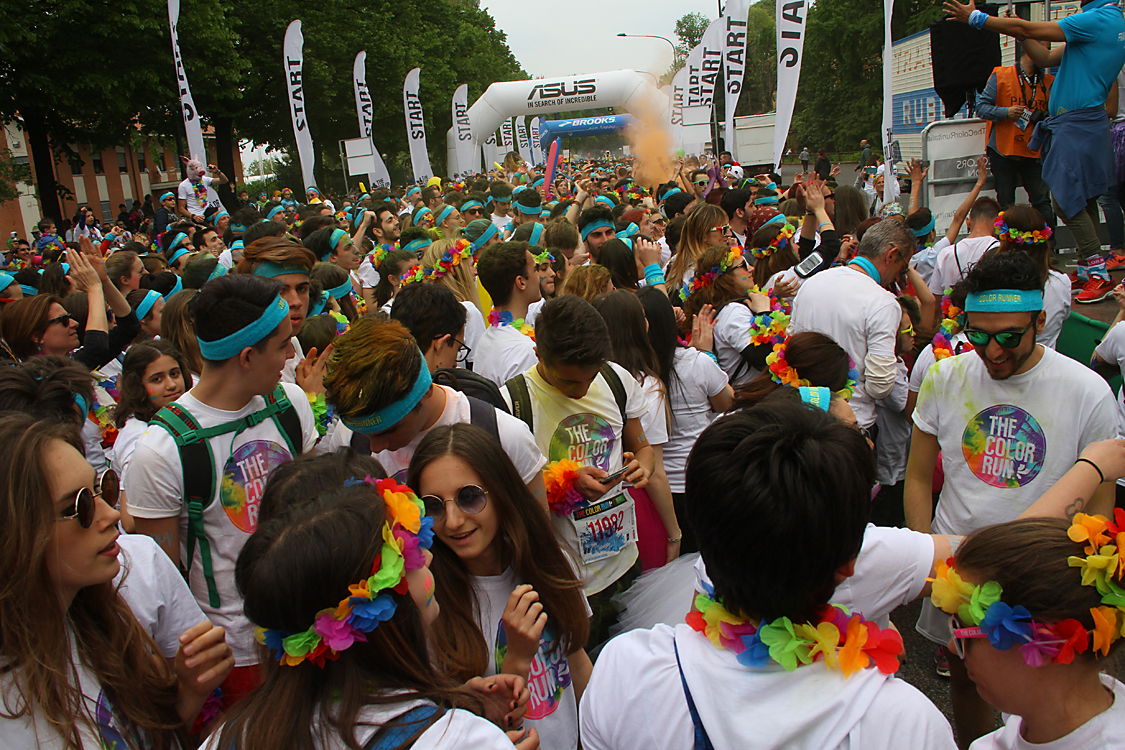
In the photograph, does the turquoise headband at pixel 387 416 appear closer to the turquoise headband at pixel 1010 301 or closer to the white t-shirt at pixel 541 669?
the white t-shirt at pixel 541 669

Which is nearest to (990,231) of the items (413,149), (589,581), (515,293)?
(515,293)

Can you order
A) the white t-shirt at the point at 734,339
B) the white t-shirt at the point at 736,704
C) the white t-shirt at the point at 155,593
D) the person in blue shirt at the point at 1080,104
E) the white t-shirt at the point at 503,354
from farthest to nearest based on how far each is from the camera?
1. the person in blue shirt at the point at 1080,104
2. the white t-shirt at the point at 734,339
3. the white t-shirt at the point at 503,354
4. the white t-shirt at the point at 155,593
5. the white t-shirt at the point at 736,704

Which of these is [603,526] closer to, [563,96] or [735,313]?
[735,313]

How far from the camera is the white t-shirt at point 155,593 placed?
205 centimetres

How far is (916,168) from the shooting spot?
757 centimetres

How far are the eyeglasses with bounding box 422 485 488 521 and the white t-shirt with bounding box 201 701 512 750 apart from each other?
30.9 inches

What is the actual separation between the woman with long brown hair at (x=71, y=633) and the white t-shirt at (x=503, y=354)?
233cm

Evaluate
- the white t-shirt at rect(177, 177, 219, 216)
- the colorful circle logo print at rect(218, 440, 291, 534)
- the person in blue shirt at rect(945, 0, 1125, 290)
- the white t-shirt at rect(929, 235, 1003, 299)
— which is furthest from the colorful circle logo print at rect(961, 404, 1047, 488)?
the white t-shirt at rect(177, 177, 219, 216)

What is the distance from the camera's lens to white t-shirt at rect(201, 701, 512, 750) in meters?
1.45

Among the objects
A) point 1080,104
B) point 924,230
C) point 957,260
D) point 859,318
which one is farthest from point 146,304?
point 1080,104

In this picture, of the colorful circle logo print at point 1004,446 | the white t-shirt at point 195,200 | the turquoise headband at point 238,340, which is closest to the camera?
the turquoise headband at point 238,340

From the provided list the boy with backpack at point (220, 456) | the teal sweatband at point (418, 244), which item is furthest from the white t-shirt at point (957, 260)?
the boy with backpack at point (220, 456)

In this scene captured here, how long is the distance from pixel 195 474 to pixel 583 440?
4.96 ft

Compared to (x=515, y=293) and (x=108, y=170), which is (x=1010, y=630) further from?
(x=108, y=170)
